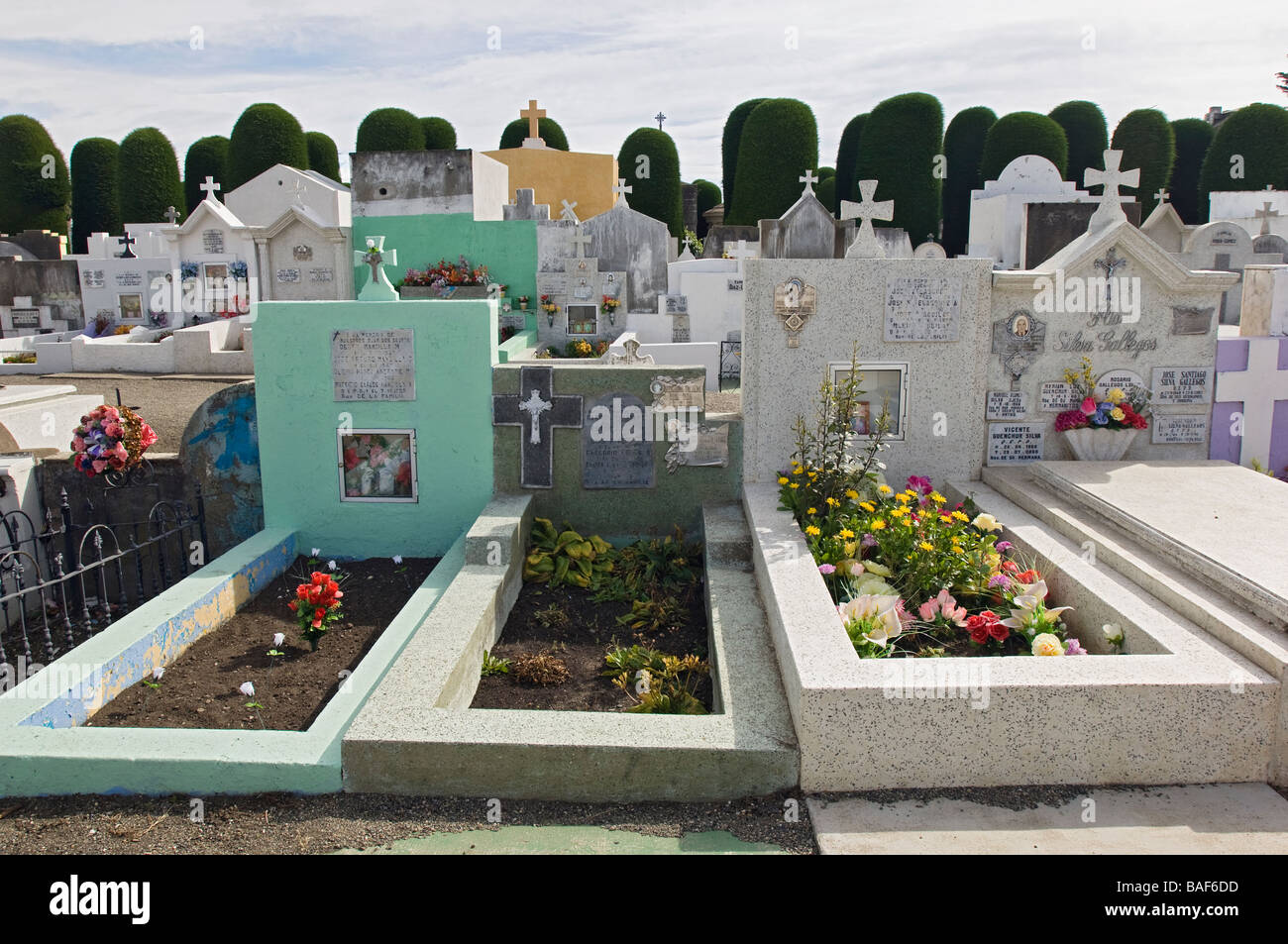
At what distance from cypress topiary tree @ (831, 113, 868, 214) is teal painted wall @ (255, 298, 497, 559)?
72.5 ft

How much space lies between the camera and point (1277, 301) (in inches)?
276

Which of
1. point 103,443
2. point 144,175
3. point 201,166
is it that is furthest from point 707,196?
point 103,443

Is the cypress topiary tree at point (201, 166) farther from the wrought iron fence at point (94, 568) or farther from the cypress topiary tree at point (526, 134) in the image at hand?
the wrought iron fence at point (94, 568)

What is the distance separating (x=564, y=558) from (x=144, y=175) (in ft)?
87.1

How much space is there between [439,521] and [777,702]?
3.56 meters

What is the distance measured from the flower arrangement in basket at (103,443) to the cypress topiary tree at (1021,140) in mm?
20743

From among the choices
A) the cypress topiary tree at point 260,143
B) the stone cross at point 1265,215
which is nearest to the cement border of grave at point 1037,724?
the stone cross at point 1265,215

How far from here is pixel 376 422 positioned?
6848 millimetres

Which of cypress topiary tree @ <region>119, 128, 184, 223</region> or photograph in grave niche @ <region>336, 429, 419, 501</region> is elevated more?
cypress topiary tree @ <region>119, 128, 184, 223</region>

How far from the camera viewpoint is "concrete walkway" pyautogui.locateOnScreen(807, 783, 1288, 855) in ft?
10.7

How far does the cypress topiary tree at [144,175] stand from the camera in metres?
27.2

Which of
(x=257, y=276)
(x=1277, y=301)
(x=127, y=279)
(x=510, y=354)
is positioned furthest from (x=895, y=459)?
(x=127, y=279)

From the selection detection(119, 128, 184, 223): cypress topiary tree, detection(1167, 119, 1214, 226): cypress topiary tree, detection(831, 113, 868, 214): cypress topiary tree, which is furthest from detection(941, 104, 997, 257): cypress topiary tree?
detection(119, 128, 184, 223): cypress topiary tree

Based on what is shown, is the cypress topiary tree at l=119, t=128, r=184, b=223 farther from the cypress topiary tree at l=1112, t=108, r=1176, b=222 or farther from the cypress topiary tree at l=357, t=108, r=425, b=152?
the cypress topiary tree at l=1112, t=108, r=1176, b=222
